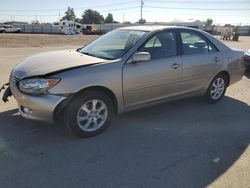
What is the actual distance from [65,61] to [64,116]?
0.88 meters

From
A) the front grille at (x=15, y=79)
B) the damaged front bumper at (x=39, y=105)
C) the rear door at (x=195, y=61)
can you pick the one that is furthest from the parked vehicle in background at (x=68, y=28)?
the damaged front bumper at (x=39, y=105)

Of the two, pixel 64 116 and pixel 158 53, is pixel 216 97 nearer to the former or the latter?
pixel 158 53

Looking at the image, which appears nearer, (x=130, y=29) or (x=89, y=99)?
(x=89, y=99)

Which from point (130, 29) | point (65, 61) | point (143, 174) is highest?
point (130, 29)

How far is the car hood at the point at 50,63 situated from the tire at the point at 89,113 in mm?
480

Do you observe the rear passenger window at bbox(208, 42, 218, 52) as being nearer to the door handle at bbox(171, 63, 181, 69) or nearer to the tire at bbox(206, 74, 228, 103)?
the tire at bbox(206, 74, 228, 103)

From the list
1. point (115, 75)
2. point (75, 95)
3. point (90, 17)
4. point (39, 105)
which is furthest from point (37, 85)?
point (90, 17)

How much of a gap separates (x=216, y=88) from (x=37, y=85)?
12.5 ft

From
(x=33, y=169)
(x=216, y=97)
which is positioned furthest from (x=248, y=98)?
(x=33, y=169)

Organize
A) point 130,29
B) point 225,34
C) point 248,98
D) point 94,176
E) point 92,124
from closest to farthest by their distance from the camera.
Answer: point 94,176
point 92,124
point 130,29
point 248,98
point 225,34

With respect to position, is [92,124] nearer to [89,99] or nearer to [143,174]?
[89,99]

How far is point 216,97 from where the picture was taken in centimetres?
598

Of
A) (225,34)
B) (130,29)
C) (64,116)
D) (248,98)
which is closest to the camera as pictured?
(64,116)

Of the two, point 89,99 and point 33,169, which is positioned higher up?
point 89,99
